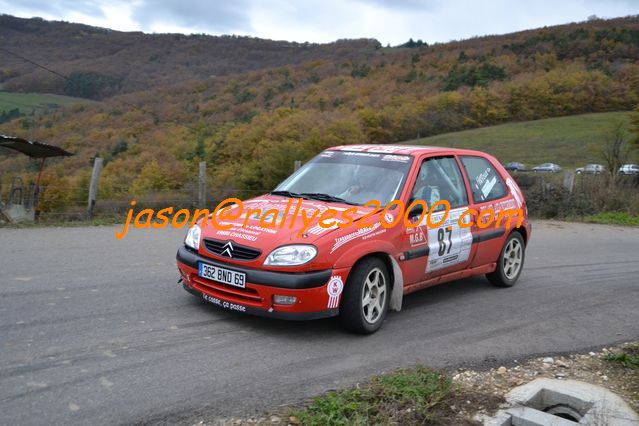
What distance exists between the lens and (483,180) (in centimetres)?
687

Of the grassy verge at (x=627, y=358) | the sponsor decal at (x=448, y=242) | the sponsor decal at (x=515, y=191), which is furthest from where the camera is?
the sponsor decal at (x=515, y=191)

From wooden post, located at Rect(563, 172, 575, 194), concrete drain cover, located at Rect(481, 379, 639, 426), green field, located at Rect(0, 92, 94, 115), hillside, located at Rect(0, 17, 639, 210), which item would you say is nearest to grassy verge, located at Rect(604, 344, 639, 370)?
concrete drain cover, located at Rect(481, 379, 639, 426)

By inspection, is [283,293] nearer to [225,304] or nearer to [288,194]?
[225,304]

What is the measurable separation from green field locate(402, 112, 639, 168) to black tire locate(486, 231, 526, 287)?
31.8 meters

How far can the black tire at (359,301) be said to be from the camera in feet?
15.9

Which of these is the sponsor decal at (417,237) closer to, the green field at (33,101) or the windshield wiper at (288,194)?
the windshield wiper at (288,194)

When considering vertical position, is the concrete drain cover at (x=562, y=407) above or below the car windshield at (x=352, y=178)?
below

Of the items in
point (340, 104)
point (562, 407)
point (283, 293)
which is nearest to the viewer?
point (562, 407)

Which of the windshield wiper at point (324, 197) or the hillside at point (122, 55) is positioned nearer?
the windshield wiper at point (324, 197)

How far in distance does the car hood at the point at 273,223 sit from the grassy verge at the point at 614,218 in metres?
12.7

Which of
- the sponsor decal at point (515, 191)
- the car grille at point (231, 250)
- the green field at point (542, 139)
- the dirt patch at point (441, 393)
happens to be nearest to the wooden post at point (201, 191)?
the sponsor decal at point (515, 191)

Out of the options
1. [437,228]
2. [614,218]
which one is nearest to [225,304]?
[437,228]

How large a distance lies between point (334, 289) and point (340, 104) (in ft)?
198

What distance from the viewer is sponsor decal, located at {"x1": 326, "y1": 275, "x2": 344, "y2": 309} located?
4723 mm
